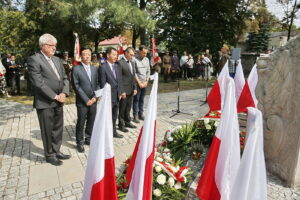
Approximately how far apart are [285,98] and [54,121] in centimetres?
360

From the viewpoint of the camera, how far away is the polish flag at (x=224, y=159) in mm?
1987

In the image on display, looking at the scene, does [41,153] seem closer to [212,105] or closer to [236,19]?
[212,105]

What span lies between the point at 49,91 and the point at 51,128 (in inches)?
26.6

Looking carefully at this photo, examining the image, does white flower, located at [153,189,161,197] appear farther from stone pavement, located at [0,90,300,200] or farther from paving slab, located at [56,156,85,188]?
paving slab, located at [56,156,85,188]

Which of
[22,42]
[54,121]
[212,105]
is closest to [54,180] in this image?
[54,121]

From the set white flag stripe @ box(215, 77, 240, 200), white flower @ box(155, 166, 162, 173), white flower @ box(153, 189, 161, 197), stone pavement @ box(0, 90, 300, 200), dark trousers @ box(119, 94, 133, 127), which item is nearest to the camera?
white flag stripe @ box(215, 77, 240, 200)

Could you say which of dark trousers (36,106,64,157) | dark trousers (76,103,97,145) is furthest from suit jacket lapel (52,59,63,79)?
dark trousers (76,103,97,145)

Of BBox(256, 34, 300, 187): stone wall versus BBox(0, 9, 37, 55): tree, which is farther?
BBox(0, 9, 37, 55): tree

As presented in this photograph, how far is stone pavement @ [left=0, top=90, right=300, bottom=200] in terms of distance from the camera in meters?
3.25

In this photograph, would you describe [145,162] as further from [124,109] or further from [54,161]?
[124,109]

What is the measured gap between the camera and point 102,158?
1622 mm

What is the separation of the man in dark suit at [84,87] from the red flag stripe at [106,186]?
2831mm

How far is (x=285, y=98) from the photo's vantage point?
2975 millimetres

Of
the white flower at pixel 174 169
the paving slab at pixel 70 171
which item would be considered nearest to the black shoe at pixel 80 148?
the paving slab at pixel 70 171
